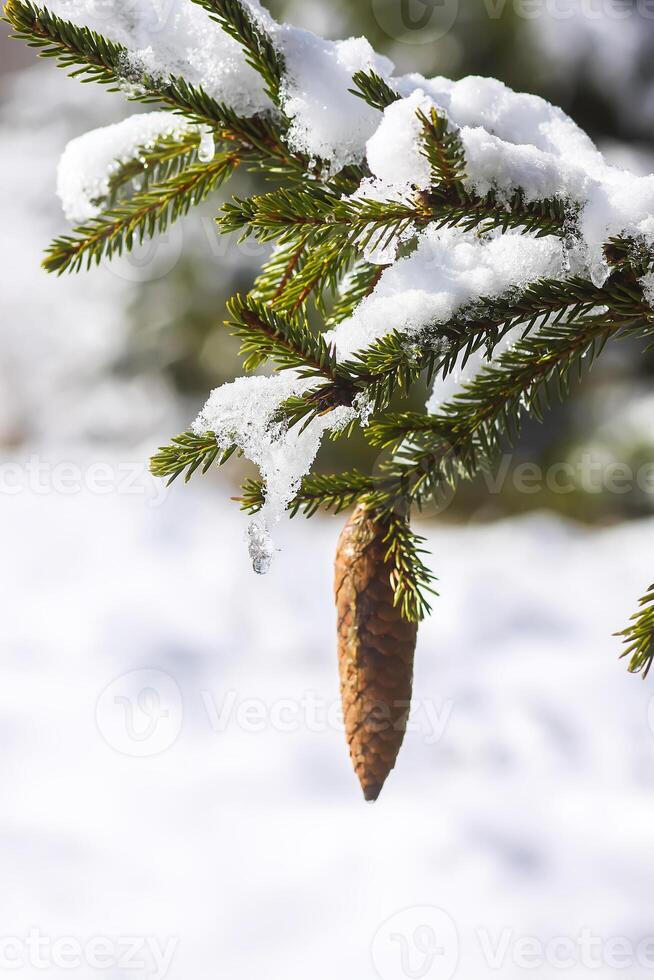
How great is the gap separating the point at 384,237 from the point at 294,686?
7.49ft

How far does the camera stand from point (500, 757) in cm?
239

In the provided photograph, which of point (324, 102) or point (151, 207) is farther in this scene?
point (151, 207)

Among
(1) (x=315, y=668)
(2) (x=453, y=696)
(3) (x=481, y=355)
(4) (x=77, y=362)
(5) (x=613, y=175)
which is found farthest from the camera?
(4) (x=77, y=362)

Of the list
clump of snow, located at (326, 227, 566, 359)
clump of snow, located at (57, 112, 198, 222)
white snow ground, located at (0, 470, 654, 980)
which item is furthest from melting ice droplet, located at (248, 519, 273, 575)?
white snow ground, located at (0, 470, 654, 980)

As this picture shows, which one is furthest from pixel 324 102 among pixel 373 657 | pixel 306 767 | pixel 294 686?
pixel 294 686

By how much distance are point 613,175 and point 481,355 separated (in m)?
0.19

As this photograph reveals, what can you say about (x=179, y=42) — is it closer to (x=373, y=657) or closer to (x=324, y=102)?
(x=324, y=102)

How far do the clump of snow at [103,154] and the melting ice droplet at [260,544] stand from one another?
39cm

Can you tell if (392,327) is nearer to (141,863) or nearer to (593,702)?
(141,863)

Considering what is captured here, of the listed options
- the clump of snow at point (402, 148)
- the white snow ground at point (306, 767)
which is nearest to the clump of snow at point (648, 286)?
the clump of snow at point (402, 148)

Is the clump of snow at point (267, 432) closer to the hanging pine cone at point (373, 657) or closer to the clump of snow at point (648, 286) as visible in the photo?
the hanging pine cone at point (373, 657)

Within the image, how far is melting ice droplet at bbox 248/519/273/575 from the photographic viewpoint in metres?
0.61

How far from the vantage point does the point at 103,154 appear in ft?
2.49

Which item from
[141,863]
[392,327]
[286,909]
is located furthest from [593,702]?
[392,327]
